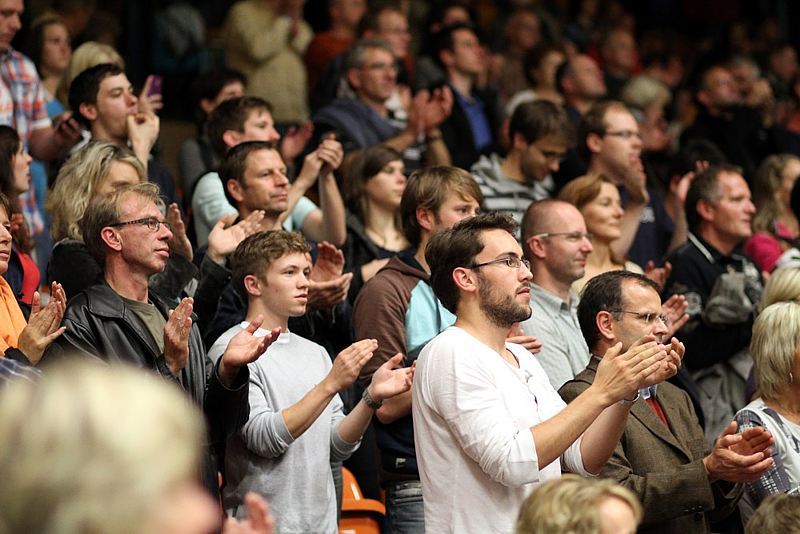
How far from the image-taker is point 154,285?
15.1 ft

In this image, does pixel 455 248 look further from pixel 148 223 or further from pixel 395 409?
pixel 148 223

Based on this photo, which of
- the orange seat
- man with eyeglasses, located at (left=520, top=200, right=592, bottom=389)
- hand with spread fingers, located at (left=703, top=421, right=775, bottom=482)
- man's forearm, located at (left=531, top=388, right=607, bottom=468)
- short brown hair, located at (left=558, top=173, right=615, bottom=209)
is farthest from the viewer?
short brown hair, located at (left=558, top=173, right=615, bottom=209)

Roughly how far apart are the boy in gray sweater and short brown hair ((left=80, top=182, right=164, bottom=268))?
15.6 inches

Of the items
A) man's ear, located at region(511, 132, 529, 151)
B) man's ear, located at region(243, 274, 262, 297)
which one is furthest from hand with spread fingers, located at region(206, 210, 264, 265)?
man's ear, located at region(511, 132, 529, 151)

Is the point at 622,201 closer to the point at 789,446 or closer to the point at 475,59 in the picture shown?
the point at 475,59

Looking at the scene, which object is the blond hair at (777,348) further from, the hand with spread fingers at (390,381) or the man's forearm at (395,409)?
the hand with spread fingers at (390,381)

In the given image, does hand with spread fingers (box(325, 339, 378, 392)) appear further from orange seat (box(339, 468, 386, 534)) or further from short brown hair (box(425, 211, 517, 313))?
orange seat (box(339, 468, 386, 534))

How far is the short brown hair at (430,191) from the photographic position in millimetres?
4918

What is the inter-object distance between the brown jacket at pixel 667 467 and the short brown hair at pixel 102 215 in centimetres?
152

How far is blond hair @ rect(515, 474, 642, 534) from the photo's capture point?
2711mm

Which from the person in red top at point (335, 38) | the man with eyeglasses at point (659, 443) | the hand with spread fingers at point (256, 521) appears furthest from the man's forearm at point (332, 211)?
the hand with spread fingers at point (256, 521)

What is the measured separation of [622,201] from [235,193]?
241 centimetres

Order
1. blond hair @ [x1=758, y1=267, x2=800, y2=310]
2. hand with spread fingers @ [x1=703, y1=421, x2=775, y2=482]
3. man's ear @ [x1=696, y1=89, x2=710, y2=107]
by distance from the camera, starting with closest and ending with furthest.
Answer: hand with spread fingers @ [x1=703, y1=421, x2=775, y2=482]
blond hair @ [x1=758, y1=267, x2=800, y2=310]
man's ear @ [x1=696, y1=89, x2=710, y2=107]

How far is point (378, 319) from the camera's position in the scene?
453cm
